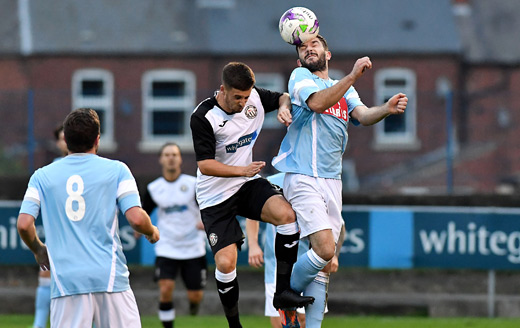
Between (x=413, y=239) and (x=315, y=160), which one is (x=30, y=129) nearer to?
(x=413, y=239)

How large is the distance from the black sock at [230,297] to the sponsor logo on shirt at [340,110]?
63.5 inches

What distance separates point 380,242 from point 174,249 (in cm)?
335

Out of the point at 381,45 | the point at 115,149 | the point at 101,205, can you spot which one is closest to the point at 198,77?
the point at 381,45

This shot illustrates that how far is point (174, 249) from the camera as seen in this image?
12422 millimetres

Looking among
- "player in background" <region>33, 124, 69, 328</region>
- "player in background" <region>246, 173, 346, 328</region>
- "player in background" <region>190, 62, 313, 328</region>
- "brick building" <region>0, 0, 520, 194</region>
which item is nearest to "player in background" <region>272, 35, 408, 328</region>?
"player in background" <region>190, 62, 313, 328</region>

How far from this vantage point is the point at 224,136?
8.37 metres

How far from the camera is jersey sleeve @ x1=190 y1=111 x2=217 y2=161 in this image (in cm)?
822

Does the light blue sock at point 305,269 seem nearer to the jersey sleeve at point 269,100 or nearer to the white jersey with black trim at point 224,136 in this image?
the white jersey with black trim at point 224,136

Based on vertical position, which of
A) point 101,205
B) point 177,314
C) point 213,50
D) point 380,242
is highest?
point 213,50

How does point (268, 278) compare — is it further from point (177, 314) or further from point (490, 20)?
point (490, 20)

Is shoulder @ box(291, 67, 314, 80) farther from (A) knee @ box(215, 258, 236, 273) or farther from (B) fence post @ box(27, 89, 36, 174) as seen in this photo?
(B) fence post @ box(27, 89, 36, 174)

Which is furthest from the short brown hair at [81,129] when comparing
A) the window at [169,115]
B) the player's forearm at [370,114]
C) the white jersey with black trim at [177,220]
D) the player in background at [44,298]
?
the window at [169,115]

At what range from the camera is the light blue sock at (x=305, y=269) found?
8086 mm

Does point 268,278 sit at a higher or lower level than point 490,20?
lower
